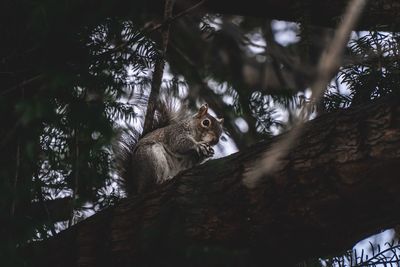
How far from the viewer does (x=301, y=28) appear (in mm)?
2607

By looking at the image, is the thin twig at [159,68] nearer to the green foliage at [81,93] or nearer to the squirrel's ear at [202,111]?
the green foliage at [81,93]

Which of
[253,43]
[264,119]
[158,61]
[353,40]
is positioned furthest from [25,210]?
[253,43]

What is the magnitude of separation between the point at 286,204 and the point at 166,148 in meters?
1.96

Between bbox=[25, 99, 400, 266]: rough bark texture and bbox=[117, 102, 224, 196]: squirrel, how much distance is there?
3.95 ft

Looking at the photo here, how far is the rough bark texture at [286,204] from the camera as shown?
1.83 m

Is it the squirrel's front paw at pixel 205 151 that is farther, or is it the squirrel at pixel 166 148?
the squirrel's front paw at pixel 205 151

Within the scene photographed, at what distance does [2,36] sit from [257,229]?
1216 millimetres

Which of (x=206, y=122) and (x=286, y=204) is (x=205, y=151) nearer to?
(x=206, y=122)

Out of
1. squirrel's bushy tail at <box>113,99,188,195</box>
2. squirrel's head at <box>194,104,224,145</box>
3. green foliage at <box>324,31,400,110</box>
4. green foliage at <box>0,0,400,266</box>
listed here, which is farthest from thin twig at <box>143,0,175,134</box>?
squirrel's head at <box>194,104,224,145</box>

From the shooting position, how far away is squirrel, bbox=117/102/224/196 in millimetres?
3582

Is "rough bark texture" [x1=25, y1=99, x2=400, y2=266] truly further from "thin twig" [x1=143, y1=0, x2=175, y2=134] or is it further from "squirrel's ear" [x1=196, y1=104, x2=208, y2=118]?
"squirrel's ear" [x1=196, y1=104, x2=208, y2=118]

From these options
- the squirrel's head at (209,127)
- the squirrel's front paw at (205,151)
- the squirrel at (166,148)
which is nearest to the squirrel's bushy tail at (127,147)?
the squirrel at (166,148)

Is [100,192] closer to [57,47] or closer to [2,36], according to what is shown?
[2,36]

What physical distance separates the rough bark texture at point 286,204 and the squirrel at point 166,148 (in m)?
1.20
